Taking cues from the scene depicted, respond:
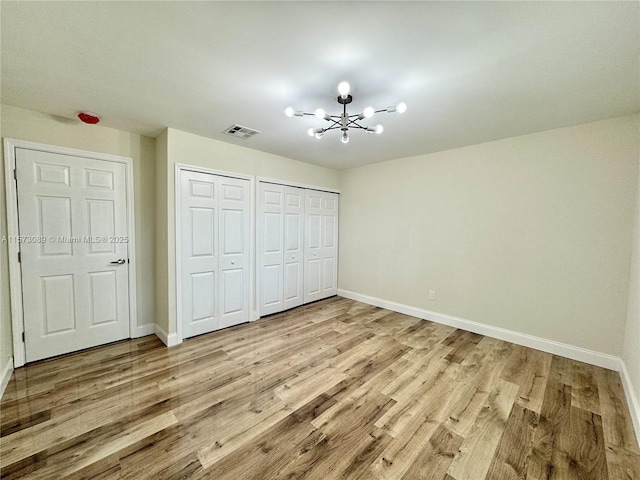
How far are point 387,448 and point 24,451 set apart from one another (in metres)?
2.22

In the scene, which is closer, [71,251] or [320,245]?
[71,251]

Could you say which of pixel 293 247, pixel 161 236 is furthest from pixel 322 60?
pixel 293 247

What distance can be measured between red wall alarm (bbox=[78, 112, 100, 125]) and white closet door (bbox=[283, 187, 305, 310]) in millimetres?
2313

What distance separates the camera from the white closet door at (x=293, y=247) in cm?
405

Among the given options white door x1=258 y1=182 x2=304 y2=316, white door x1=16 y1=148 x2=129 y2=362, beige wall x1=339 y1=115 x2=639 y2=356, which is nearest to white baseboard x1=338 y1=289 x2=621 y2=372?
beige wall x1=339 y1=115 x2=639 y2=356

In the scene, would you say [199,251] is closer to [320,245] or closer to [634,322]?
[320,245]

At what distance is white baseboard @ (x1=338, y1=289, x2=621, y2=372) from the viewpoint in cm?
247

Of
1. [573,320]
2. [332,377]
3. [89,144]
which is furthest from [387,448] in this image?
[89,144]

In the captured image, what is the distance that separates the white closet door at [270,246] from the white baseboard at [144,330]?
139 centimetres

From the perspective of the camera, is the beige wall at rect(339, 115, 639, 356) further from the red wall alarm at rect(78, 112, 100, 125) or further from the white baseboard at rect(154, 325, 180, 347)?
the red wall alarm at rect(78, 112, 100, 125)

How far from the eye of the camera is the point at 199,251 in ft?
10.1

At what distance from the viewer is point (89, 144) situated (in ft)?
8.80

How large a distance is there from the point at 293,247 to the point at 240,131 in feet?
6.46

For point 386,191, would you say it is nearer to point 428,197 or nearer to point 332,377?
point 428,197
